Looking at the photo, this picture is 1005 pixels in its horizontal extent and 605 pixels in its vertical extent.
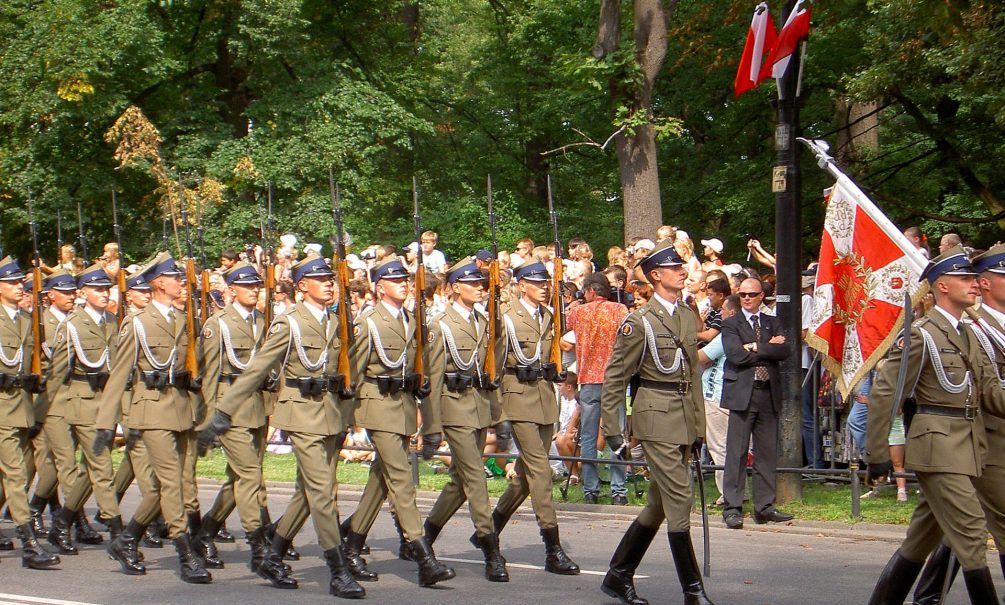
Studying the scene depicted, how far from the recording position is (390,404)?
945 cm

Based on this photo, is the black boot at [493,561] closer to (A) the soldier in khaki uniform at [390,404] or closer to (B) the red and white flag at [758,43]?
(A) the soldier in khaki uniform at [390,404]

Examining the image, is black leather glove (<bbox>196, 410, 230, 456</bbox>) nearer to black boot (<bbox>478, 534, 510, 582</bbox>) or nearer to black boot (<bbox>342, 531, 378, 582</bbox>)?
black boot (<bbox>342, 531, 378, 582</bbox>)

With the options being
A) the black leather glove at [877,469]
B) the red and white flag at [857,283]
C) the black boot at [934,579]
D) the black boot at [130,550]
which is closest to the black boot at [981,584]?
the black leather glove at [877,469]

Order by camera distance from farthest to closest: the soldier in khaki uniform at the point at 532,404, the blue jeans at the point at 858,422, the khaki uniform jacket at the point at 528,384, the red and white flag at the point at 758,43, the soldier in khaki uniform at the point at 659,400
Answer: the red and white flag at the point at 758,43
the blue jeans at the point at 858,422
the khaki uniform jacket at the point at 528,384
the soldier in khaki uniform at the point at 532,404
the soldier in khaki uniform at the point at 659,400

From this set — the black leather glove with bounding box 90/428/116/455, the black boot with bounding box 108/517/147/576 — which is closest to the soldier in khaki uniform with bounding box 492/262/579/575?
the black boot with bounding box 108/517/147/576

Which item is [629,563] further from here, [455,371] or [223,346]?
[223,346]

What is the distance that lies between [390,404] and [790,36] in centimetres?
552

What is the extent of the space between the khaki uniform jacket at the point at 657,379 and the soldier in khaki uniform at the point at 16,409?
16.0 ft

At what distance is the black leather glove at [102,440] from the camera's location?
1034 cm

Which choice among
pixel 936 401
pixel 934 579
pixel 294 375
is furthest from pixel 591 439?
pixel 936 401

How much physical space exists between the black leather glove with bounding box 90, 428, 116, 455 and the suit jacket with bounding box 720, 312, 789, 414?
212 inches

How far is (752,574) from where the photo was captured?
970 centimetres

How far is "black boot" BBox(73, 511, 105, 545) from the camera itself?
11641 mm

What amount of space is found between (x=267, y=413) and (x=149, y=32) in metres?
16.4
